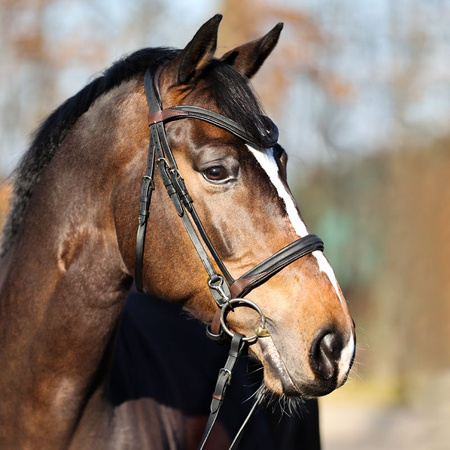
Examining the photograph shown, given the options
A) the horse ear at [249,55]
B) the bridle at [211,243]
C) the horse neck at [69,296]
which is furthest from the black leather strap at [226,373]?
the horse ear at [249,55]

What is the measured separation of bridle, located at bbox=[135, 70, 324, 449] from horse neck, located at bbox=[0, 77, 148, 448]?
0.10 m

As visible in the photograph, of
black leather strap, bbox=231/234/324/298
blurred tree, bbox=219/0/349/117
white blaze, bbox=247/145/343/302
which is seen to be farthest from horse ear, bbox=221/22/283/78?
blurred tree, bbox=219/0/349/117

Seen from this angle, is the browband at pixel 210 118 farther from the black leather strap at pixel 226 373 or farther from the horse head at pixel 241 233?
the black leather strap at pixel 226 373

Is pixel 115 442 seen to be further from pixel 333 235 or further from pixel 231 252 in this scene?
pixel 333 235

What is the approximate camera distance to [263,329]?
2391mm

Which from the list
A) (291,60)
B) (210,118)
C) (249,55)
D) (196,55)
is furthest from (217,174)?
(291,60)

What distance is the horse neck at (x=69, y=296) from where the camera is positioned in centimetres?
265

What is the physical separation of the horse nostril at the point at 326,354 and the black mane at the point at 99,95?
0.70 meters

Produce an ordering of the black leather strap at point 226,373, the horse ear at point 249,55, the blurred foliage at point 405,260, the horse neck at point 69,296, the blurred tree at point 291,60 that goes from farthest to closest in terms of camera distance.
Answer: the blurred tree at point 291,60, the blurred foliage at point 405,260, the horse ear at point 249,55, the horse neck at point 69,296, the black leather strap at point 226,373

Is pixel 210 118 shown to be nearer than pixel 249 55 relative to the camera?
Yes

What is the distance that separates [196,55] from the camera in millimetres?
2572

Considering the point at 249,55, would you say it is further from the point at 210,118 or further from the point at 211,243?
the point at 211,243

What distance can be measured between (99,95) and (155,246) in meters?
0.70

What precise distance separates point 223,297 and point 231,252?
0.16 metres
